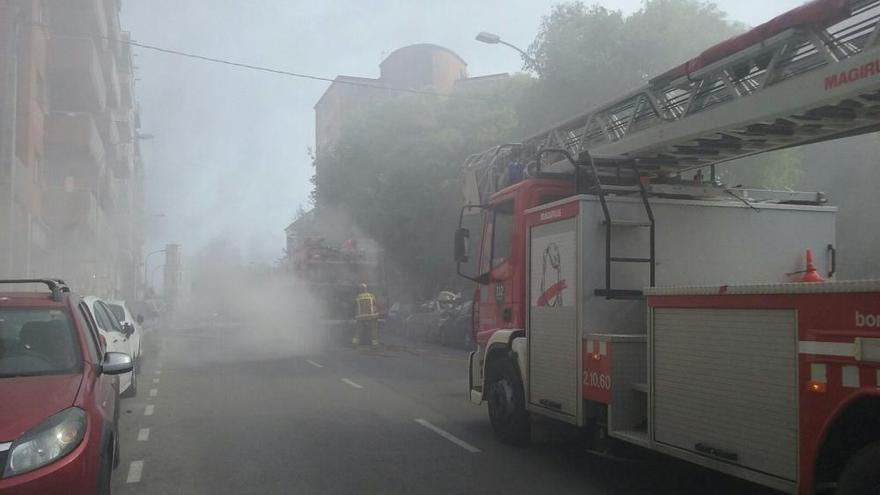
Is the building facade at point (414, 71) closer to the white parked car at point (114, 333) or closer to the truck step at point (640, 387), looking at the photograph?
the white parked car at point (114, 333)

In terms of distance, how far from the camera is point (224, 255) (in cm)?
4541

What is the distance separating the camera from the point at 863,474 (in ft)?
13.3

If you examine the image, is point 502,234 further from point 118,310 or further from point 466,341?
point 466,341

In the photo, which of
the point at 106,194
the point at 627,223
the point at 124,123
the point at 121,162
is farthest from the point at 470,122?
the point at 124,123

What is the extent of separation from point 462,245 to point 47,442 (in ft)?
17.8

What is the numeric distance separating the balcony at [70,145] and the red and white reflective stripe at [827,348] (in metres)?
29.3

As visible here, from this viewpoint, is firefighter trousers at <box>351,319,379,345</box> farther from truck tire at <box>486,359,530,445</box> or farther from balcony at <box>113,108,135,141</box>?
balcony at <box>113,108,135,141</box>

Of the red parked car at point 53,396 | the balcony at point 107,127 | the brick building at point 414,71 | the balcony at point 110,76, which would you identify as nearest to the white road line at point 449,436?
the red parked car at point 53,396

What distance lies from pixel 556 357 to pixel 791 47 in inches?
125

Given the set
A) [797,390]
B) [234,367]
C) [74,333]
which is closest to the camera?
[797,390]

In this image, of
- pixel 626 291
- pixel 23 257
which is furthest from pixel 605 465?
pixel 23 257

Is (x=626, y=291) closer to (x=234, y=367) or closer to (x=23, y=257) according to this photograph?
(x=234, y=367)

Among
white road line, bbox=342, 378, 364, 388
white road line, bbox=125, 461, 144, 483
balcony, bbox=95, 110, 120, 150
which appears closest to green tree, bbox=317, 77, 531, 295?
balcony, bbox=95, 110, 120, 150

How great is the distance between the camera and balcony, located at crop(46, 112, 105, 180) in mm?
29188
